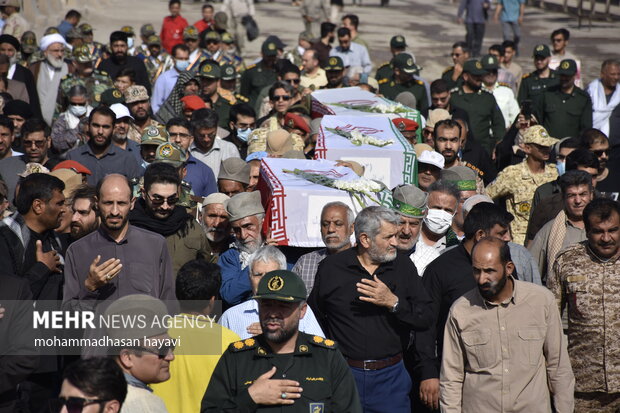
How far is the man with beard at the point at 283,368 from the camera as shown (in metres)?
5.31

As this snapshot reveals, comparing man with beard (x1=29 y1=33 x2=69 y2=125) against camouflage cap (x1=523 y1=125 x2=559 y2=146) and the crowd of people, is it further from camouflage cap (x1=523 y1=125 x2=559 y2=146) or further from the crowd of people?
camouflage cap (x1=523 y1=125 x2=559 y2=146)

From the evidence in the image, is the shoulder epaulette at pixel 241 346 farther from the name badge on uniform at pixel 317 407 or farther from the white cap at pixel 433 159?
the white cap at pixel 433 159

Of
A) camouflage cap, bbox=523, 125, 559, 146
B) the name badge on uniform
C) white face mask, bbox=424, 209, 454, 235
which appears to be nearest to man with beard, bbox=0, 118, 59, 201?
white face mask, bbox=424, 209, 454, 235

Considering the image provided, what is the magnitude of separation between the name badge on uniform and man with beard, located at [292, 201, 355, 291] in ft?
6.24

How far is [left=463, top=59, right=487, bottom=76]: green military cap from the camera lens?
13.4 m

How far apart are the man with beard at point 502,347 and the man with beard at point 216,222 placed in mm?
2566

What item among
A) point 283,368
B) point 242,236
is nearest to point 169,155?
point 242,236

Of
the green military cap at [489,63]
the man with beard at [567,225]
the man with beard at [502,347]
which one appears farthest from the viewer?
the green military cap at [489,63]

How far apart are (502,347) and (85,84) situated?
27.1ft

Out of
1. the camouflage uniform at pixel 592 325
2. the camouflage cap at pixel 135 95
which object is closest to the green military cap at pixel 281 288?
the camouflage uniform at pixel 592 325

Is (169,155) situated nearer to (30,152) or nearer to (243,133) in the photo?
(30,152)

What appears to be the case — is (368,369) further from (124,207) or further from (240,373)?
(124,207)

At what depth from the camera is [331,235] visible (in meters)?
7.24

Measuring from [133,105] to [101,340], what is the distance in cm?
599
